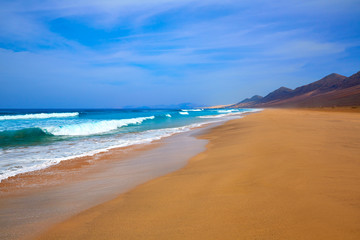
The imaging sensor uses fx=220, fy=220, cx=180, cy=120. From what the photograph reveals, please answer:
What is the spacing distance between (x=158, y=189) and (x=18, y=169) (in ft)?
15.7

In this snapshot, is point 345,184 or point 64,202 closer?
point 345,184

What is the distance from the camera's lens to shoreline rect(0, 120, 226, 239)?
303 centimetres

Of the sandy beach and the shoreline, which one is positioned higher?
the shoreline

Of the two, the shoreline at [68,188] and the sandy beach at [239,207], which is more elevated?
the shoreline at [68,188]

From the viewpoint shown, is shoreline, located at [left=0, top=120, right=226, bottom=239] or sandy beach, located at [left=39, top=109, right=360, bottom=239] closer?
sandy beach, located at [left=39, top=109, right=360, bottom=239]

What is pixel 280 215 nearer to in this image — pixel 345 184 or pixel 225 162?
pixel 345 184

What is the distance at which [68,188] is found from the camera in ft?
14.6

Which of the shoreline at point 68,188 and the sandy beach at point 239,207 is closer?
the sandy beach at point 239,207

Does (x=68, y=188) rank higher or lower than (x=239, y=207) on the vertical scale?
higher

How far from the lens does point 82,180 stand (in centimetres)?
503

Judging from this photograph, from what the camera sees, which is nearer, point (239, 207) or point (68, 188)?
point (239, 207)

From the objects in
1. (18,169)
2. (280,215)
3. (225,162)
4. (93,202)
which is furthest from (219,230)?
(18,169)

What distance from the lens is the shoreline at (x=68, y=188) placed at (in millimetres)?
3029

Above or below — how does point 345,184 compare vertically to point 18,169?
below
